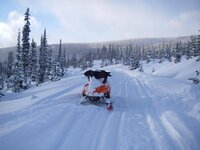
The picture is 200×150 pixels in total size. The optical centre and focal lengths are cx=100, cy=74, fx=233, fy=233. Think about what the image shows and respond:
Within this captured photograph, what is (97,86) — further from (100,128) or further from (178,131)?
(178,131)

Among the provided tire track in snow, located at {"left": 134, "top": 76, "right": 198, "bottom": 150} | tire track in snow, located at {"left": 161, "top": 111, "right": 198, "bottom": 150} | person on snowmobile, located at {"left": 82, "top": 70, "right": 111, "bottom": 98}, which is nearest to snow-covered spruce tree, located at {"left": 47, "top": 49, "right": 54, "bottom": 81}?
person on snowmobile, located at {"left": 82, "top": 70, "right": 111, "bottom": 98}

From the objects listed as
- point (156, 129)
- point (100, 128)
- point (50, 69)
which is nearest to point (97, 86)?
point (100, 128)

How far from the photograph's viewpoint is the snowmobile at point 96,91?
500 inches

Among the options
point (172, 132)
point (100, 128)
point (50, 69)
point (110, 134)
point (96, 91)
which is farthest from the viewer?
point (50, 69)

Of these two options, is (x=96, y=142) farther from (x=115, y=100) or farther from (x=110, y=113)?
(x=115, y=100)

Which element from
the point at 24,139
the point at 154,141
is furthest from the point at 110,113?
the point at 24,139

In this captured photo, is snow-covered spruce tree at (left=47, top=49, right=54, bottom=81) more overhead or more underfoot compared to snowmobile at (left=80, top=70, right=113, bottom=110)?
more underfoot

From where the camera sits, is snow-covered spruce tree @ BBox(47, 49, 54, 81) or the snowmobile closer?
the snowmobile

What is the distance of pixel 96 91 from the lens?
503 inches

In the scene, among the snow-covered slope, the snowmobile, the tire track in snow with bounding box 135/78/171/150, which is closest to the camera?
the snow-covered slope

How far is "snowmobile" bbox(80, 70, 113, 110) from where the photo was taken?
12.7m

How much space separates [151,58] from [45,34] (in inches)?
2713

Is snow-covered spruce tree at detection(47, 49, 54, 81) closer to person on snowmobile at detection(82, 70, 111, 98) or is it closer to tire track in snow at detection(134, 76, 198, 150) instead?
person on snowmobile at detection(82, 70, 111, 98)

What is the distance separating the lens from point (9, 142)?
672 centimetres
